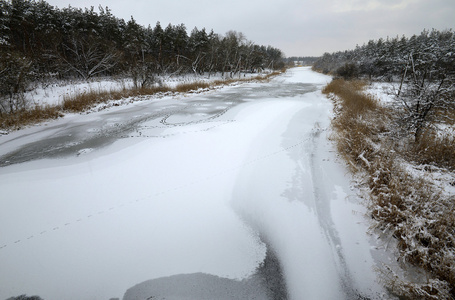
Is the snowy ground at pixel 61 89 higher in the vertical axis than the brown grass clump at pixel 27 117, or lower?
higher

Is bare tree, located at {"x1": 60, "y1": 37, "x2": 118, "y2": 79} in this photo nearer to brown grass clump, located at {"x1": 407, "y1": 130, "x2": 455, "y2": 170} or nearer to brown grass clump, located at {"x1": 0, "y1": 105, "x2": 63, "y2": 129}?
brown grass clump, located at {"x1": 0, "y1": 105, "x2": 63, "y2": 129}

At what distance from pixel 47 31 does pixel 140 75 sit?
749 inches

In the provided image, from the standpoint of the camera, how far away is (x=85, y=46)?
22625 mm

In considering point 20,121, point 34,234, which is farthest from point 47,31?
point 34,234

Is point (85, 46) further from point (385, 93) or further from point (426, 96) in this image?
point (426, 96)

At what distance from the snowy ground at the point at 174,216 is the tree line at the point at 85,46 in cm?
695

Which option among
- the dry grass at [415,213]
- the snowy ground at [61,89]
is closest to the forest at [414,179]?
the dry grass at [415,213]

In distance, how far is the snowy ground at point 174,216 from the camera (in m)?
2.15

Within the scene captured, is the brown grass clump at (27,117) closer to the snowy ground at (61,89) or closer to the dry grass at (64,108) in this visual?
the dry grass at (64,108)

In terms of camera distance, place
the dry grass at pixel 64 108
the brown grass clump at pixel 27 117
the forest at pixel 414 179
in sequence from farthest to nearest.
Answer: the dry grass at pixel 64 108, the brown grass clump at pixel 27 117, the forest at pixel 414 179

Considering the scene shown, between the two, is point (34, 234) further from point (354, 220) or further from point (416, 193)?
point (416, 193)

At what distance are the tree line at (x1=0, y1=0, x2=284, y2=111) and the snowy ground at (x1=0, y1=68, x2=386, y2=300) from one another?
6954mm

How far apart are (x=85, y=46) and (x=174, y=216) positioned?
28.2 m

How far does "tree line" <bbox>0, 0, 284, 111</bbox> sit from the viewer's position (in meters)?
14.1
